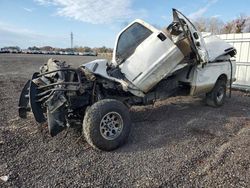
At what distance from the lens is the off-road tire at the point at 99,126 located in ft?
14.9

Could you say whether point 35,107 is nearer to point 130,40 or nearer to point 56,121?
point 56,121

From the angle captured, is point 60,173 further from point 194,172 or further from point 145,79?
point 145,79

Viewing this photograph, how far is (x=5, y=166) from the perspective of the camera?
407 cm

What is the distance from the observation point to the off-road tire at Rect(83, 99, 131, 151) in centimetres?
453

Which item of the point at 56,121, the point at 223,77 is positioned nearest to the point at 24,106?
the point at 56,121

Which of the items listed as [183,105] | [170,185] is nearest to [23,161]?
[170,185]

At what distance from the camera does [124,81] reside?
5.50m

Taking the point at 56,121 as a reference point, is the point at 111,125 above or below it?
below

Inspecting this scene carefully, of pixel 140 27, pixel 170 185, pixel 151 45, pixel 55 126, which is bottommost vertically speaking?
pixel 170 185

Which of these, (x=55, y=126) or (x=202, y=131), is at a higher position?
(x=55, y=126)

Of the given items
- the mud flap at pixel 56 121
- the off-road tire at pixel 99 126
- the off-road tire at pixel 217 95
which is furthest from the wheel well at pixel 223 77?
the mud flap at pixel 56 121

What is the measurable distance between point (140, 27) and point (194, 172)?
11.7 ft

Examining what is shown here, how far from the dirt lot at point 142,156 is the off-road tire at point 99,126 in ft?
0.50

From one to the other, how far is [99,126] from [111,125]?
0.30m
